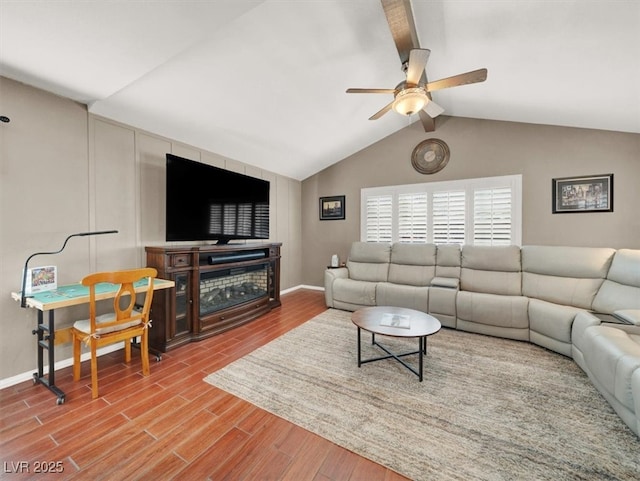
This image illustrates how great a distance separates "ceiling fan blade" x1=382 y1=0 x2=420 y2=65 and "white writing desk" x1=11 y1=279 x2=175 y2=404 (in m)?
2.94

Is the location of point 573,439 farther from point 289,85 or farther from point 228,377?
point 289,85

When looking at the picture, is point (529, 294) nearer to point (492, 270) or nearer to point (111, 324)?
point (492, 270)

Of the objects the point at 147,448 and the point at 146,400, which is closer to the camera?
the point at 147,448

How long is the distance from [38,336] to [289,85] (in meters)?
3.27

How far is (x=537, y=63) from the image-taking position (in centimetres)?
241

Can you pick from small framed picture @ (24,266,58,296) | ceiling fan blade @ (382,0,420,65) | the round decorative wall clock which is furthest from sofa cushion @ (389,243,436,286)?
small framed picture @ (24,266,58,296)

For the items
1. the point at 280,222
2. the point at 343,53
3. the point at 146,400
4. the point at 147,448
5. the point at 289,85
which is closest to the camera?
the point at 147,448

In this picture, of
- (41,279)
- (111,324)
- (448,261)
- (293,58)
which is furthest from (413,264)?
(41,279)

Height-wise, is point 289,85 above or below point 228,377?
above

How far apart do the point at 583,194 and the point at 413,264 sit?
94.9 inches

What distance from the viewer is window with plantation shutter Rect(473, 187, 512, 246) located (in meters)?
3.95

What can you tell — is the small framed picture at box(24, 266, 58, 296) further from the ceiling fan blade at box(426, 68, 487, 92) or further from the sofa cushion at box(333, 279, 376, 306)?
the ceiling fan blade at box(426, 68, 487, 92)

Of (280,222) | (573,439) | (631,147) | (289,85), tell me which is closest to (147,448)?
(573,439)

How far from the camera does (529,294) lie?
321 cm
